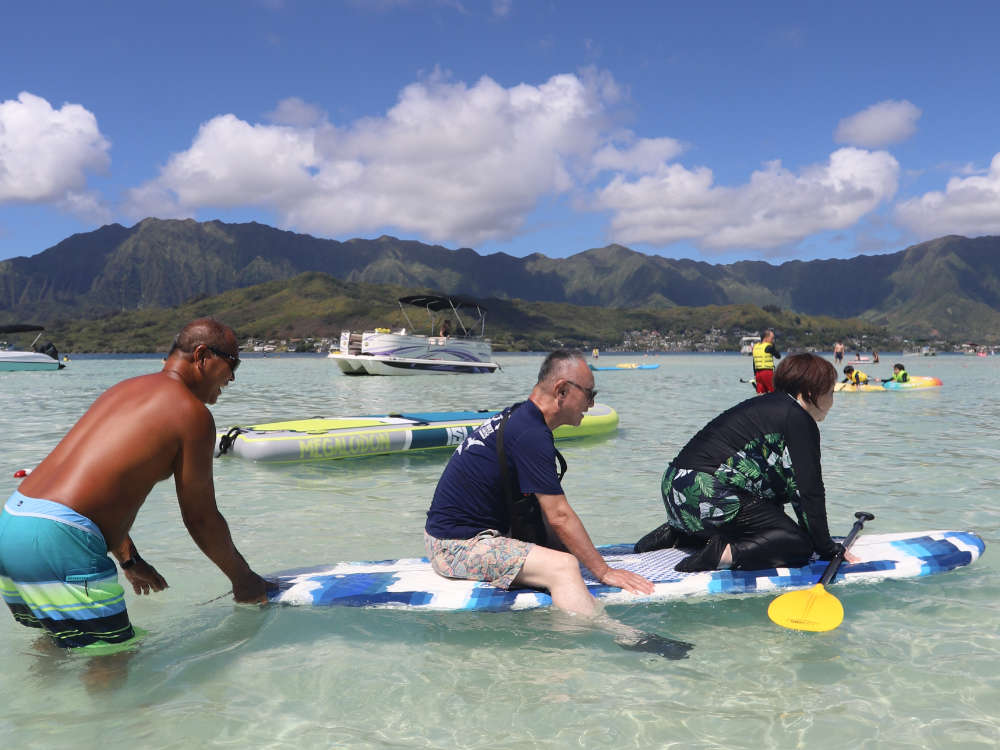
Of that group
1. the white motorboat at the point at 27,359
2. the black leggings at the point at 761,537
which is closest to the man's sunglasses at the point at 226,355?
the black leggings at the point at 761,537

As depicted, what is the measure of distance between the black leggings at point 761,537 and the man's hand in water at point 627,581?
2.31ft

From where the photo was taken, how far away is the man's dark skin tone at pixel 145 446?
10.9 ft

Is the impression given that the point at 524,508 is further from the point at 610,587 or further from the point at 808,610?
the point at 808,610

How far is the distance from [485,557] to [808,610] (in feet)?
7.00

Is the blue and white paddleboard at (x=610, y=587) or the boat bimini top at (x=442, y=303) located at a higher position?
the boat bimini top at (x=442, y=303)

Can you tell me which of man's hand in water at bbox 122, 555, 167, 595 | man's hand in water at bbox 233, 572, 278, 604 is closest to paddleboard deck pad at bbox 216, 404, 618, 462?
man's hand in water at bbox 233, 572, 278, 604

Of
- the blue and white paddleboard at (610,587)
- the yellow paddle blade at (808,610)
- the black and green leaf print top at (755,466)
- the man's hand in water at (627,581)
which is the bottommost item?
the yellow paddle blade at (808,610)

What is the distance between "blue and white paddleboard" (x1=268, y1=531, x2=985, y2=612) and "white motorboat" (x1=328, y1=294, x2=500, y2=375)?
109 feet

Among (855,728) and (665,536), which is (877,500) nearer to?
(665,536)

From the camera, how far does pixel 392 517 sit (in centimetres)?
830

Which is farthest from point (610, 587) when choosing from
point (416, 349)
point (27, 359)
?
point (27, 359)

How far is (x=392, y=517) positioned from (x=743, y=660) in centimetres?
481

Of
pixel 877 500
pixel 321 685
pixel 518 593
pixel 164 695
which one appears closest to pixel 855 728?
pixel 518 593

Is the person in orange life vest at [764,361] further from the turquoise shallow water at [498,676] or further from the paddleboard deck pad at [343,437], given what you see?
the turquoise shallow water at [498,676]
